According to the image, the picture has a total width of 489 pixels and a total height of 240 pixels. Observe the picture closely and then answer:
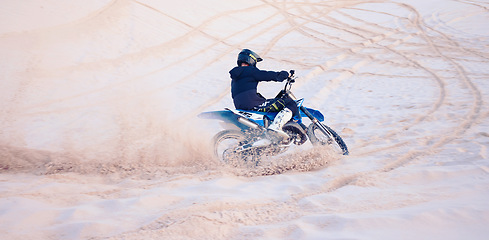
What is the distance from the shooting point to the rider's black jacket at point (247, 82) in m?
4.52

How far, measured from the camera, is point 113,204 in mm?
3277

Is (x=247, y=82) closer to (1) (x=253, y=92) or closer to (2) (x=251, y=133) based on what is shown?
(1) (x=253, y=92)

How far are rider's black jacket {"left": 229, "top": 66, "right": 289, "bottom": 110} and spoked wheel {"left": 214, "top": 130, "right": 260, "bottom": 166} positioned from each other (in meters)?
0.36

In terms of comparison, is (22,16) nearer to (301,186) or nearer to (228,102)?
(228,102)

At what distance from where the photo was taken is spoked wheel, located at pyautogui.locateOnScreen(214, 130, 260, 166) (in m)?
4.56

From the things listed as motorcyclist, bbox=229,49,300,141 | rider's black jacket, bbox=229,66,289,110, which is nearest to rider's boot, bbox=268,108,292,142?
motorcyclist, bbox=229,49,300,141

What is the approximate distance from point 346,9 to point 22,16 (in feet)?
48.0

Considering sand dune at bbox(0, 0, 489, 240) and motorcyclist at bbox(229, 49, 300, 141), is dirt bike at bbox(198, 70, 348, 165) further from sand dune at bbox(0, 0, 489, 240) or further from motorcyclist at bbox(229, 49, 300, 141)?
sand dune at bbox(0, 0, 489, 240)

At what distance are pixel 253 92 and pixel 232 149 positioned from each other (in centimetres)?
76

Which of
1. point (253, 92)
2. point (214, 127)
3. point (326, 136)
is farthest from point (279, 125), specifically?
point (214, 127)

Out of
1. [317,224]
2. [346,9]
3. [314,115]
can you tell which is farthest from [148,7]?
[317,224]

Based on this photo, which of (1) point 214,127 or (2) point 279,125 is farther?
(1) point 214,127

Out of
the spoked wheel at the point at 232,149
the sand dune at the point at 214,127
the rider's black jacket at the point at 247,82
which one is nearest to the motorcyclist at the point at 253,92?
the rider's black jacket at the point at 247,82

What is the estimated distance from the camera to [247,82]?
15.0 feet
